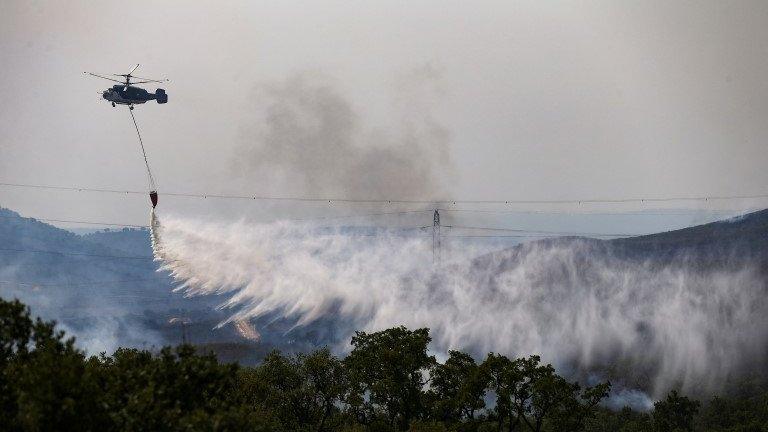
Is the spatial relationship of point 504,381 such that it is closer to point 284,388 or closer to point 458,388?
point 458,388

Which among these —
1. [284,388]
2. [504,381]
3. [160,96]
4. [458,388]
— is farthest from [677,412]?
[160,96]

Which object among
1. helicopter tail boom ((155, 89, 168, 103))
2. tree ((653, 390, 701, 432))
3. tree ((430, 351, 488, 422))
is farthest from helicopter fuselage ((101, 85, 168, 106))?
tree ((653, 390, 701, 432))

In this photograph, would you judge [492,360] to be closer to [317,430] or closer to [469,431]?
[469,431]

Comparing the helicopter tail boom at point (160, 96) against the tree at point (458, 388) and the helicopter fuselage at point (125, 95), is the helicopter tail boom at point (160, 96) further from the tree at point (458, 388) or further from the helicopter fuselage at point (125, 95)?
the tree at point (458, 388)

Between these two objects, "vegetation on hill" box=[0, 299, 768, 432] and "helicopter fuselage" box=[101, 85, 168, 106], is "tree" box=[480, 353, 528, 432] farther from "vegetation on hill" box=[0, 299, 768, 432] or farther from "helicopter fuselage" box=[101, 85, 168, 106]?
"helicopter fuselage" box=[101, 85, 168, 106]

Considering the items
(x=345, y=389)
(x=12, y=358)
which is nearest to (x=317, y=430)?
(x=345, y=389)

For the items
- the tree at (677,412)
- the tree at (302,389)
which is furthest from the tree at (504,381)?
the tree at (677,412)
